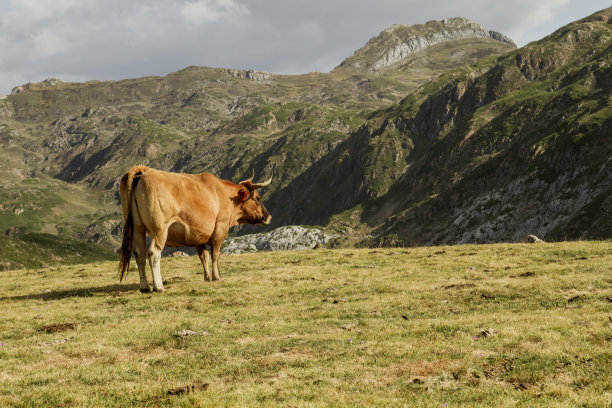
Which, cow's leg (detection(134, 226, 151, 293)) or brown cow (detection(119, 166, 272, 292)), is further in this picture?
cow's leg (detection(134, 226, 151, 293))

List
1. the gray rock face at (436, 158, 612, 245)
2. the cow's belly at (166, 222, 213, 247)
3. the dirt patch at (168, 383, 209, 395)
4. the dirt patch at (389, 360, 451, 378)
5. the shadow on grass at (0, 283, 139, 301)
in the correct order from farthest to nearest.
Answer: the gray rock face at (436, 158, 612, 245) → the shadow on grass at (0, 283, 139, 301) → the cow's belly at (166, 222, 213, 247) → the dirt patch at (389, 360, 451, 378) → the dirt patch at (168, 383, 209, 395)

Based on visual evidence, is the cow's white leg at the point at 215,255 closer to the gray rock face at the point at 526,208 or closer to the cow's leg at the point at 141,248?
the cow's leg at the point at 141,248

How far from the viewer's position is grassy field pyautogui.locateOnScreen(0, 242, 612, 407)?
8.56 m

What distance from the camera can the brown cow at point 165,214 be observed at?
19.4 metres

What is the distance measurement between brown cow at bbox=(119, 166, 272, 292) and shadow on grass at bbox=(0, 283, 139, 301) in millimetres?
1500

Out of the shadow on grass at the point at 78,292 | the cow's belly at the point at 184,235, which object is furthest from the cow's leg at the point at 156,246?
the shadow on grass at the point at 78,292

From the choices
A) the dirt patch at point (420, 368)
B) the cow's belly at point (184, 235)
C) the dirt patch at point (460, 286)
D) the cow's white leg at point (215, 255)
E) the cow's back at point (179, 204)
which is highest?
the cow's back at point (179, 204)

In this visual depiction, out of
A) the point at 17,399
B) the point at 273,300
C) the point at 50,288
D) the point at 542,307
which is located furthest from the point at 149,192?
the point at 542,307

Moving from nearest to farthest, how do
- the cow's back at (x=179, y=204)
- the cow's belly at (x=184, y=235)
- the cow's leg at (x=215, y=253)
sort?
the cow's back at (x=179, y=204) → the cow's belly at (x=184, y=235) → the cow's leg at (x=215, y=253)

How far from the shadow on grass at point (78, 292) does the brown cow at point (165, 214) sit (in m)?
1.50

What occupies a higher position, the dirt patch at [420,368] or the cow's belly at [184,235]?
the cow's belly at [184,235]

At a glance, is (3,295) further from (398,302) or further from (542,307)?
(542,307)

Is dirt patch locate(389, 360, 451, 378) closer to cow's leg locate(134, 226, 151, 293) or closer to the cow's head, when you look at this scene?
cow's leg locate(134, 226, 151, 293)

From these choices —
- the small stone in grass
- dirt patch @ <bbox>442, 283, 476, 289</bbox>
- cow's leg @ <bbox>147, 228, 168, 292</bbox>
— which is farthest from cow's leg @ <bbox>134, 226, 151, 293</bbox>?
the small stone in grass
